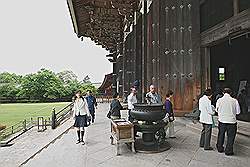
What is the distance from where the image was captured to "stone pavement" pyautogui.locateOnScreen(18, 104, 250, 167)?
15.3ft

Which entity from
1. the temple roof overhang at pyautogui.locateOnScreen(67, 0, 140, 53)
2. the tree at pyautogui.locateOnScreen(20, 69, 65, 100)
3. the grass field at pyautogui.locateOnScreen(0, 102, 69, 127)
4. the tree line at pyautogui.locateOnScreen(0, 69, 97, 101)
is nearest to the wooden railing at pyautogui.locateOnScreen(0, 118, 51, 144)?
the grass field at pyautogui.locateOnScreen(0, 102, 69, 127)

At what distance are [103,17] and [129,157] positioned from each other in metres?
13.6

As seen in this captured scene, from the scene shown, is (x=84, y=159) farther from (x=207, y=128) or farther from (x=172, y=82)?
(x=172, y=82)

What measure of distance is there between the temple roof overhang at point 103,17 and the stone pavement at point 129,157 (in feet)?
30.7

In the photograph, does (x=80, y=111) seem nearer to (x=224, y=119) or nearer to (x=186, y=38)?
(x=224, y=119)

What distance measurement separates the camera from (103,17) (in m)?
17.3

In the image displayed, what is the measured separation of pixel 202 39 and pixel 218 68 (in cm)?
381

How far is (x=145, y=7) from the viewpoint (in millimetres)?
12406

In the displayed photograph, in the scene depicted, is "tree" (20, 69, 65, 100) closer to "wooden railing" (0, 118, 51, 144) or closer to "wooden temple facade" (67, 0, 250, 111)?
"wooden railing" (0, 118, 51, 144)

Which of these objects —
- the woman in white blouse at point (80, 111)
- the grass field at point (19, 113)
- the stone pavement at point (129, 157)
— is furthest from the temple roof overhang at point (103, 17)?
the stone pavement at point (129, 157)

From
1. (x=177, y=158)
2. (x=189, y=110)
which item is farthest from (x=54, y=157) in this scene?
(x=189, y=110)

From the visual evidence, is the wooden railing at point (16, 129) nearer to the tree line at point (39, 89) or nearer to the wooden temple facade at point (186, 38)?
the wooden temple facade at point (186, 38)

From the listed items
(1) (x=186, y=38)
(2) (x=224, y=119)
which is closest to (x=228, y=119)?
(2) (x=224, y=119)

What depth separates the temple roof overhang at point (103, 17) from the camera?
14438 millimetres
